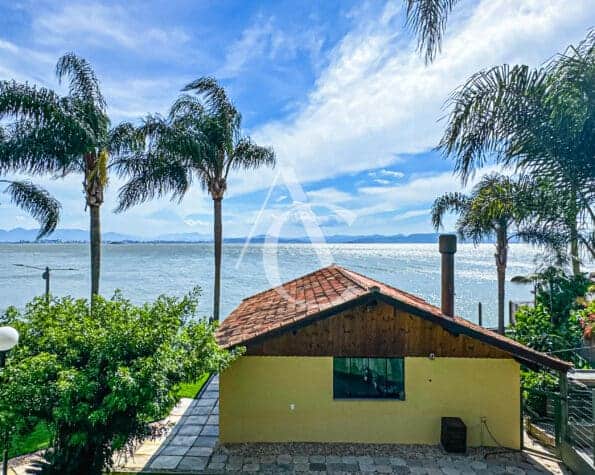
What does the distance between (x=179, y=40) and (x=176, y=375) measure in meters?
9.90

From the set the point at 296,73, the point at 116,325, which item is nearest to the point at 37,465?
the point at 116,325

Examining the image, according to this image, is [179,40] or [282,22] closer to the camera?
[282,22]

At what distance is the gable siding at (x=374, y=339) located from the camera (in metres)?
8.82

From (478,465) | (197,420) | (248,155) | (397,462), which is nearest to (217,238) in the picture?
(248,155)

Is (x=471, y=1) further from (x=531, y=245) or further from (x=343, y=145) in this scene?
(x=531, y=245)

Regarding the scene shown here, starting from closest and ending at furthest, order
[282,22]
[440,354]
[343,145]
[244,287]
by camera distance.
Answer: [440,354] → [282,22] → [343,145] → [244,287]

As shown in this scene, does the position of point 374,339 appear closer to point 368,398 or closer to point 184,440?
point 368,398

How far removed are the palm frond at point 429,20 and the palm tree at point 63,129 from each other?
11171mm

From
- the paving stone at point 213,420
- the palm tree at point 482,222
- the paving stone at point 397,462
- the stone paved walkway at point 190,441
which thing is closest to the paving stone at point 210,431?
the stone paved walkway at point 190,441

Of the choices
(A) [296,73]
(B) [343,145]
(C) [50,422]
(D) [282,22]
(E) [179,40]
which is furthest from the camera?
(B) [343,145]

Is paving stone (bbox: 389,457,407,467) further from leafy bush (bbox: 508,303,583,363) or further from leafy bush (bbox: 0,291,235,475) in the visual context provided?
leafy bush (bbox: 508,303,583,363)

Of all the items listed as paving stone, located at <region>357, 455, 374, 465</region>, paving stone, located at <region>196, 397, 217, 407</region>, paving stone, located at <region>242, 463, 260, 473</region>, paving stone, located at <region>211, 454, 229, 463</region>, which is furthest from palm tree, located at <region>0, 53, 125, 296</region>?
paving stone, located at <region>357, 455, 374, 465</region>

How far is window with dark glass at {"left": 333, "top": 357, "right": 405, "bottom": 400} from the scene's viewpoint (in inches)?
353

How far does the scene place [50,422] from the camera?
5531 mm
